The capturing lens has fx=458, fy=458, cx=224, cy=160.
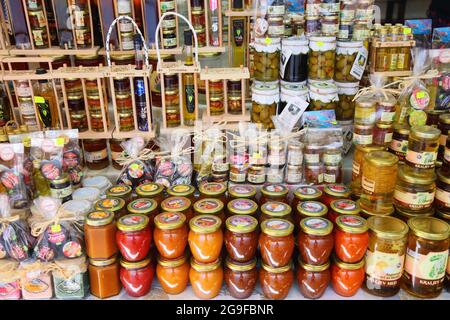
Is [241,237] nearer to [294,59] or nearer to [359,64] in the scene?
[294,59]

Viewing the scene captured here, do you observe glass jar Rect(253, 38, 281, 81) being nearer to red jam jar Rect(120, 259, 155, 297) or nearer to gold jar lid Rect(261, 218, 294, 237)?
gold jar lid Rect(261, 218, 294, 237)

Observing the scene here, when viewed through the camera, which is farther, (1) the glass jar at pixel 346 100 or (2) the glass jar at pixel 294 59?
(1) the glass jar at pixel 346 100

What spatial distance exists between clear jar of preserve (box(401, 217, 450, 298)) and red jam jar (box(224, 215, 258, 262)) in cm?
52

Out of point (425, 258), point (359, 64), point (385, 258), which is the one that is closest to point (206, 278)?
point (385, 258)

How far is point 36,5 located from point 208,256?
1508 millimetres

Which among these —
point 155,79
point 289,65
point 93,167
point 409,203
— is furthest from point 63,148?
point 409,203

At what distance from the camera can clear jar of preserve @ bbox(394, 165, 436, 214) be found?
5.21 feet

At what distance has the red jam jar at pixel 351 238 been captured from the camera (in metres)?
1.49

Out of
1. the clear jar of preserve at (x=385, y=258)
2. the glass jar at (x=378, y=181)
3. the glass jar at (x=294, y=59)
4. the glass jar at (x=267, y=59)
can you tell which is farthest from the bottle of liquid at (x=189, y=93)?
the clear jar of preserve at (x=385, y=258)

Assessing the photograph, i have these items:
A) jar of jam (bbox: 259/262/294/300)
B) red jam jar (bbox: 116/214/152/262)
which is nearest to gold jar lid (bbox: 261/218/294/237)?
jar of jam (bbox: 259/262/294/300)

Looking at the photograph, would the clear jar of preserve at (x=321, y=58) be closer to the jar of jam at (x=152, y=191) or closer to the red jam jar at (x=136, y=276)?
the jar of jam at (x=152, y=191)

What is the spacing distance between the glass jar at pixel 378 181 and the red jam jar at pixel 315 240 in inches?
9.3

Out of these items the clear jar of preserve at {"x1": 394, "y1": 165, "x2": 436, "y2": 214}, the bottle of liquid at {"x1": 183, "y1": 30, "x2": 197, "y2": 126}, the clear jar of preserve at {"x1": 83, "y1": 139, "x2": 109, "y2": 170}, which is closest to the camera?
the clear jar of preserve at {"x1": 394, "y1": 165, "x2": 436, "y2": 214}

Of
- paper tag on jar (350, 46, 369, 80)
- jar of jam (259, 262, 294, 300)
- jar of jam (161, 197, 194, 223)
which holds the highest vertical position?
paper tag on jar (350, 46, 369, 80)
